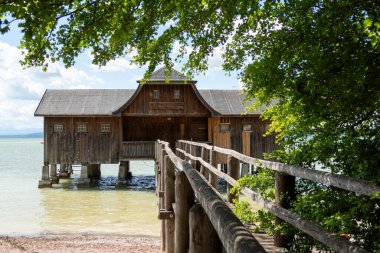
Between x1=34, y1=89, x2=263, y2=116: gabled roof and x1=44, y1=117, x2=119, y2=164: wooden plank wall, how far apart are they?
2.05 ft

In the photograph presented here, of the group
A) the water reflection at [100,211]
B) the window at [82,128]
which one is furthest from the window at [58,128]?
the water reflection at [100,211]

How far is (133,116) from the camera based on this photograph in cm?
2991

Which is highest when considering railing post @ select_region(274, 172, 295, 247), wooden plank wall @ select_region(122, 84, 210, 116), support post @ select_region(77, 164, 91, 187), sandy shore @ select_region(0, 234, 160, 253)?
wooden plank wall @ select_region(122, 84, 210, 116)

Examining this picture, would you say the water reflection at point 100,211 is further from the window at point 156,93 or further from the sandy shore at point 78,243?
the window at point 156,93

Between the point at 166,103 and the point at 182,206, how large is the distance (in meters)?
25.3

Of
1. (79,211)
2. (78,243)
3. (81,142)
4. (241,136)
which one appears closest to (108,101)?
(81,142)

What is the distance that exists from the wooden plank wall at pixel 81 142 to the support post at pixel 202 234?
26.9m

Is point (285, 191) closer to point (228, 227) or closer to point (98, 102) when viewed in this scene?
point (228, 227)

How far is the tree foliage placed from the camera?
4895 millimetres

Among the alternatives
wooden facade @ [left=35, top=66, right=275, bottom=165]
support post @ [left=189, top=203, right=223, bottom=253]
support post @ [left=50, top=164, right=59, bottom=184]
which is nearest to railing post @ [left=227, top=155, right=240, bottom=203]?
support post @ [left=189, top=203, right=223, bottom=253]

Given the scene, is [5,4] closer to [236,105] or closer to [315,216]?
[315,216]

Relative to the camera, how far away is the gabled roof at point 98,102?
2902 centimetres

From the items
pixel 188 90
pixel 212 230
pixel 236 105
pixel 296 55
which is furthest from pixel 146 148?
pixel 212 230

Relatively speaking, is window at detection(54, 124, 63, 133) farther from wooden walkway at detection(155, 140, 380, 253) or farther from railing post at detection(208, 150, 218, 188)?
wooden walkway at detection(155, 140, 380, 253)
